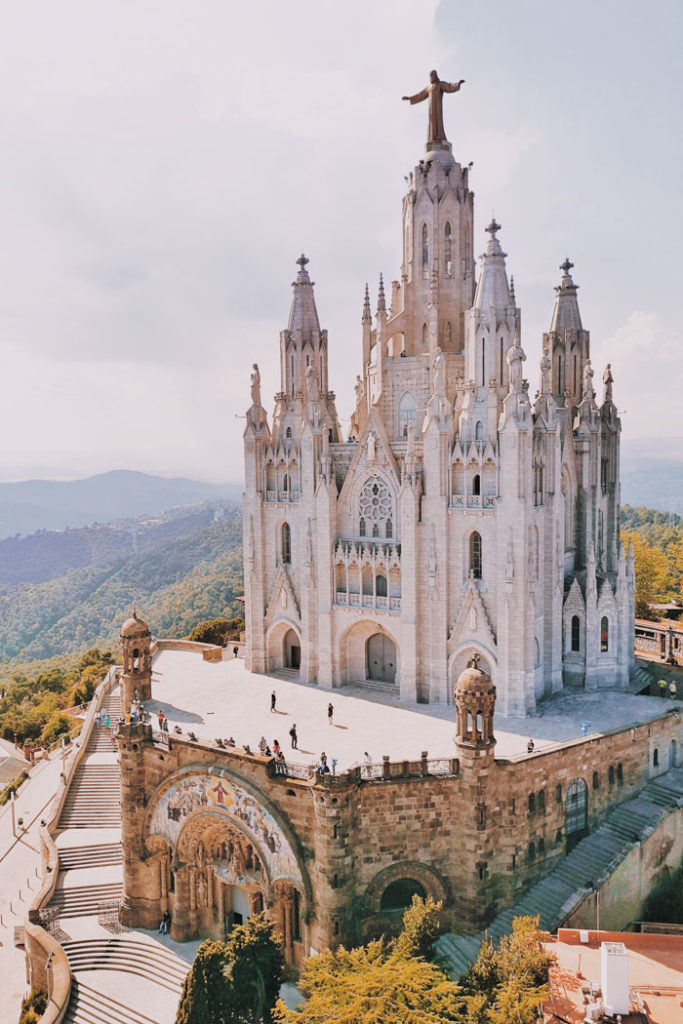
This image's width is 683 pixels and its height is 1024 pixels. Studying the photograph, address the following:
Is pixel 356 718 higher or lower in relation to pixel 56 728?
higher

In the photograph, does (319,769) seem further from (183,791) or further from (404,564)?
(404,564)

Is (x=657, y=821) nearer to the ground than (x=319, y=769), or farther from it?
nearer to the ground

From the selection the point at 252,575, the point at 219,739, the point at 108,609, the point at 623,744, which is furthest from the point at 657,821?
the point at 108,609

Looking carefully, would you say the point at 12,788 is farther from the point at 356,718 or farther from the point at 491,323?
the point at 491,323

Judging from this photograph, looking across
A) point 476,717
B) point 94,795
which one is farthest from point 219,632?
point 476,717

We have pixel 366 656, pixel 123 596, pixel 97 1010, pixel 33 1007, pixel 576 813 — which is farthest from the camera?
pixel 123 596

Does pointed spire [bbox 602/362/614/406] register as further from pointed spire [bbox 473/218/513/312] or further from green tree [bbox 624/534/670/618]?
green tree [bbox 624/534/670/618]
